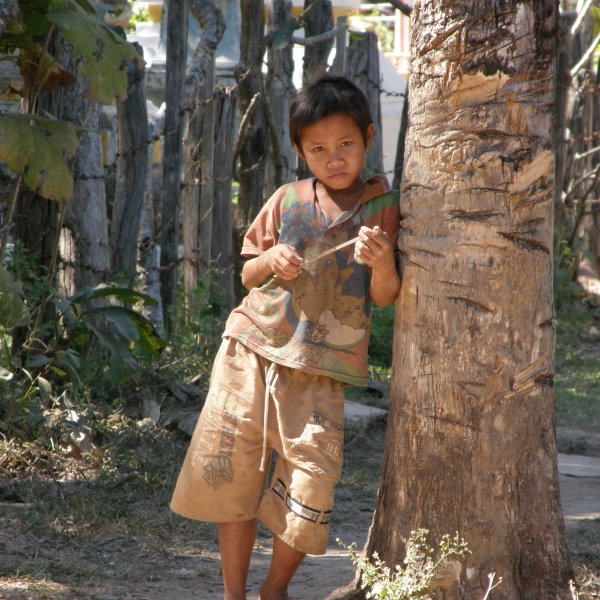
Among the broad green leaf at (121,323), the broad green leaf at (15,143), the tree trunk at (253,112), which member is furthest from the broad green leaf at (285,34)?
the broad green leaf at (15,143)

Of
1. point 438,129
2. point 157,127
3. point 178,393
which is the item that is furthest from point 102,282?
point 438,129

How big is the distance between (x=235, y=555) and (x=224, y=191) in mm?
3502

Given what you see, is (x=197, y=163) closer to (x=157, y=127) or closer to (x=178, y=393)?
(x=157, y=127)

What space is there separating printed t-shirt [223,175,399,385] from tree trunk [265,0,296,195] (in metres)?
3.55

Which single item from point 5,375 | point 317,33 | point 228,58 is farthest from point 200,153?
point 228,58

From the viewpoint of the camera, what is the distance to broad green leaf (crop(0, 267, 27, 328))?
10.4 feet

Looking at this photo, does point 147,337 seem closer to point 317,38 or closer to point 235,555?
point 235,555

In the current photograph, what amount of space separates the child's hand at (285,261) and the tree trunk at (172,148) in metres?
2.74

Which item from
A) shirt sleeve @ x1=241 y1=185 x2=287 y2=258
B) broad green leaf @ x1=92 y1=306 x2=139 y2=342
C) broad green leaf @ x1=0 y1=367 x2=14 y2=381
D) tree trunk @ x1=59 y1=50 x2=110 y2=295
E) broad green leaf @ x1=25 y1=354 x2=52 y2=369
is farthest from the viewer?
tree trunk @ x1=59 y1=50 x2=110 y2=295

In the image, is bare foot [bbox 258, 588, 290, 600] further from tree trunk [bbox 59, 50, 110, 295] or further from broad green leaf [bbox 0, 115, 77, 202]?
tree trunk [bbox 59, 50, 110, 295]

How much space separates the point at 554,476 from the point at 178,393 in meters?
2.61

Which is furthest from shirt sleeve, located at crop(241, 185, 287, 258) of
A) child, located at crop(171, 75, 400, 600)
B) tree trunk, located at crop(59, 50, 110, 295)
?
tree trunk, located at crop(59, 50, 110, 295)

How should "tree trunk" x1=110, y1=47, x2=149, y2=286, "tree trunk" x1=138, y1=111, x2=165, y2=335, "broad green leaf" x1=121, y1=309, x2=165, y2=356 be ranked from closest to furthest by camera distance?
"broad green leaf" x1=121, y1=309, x2=165, y2=356 → "tree trunk" x1=110, y1=47, x2=149, y2=286 → "tree trunk" x1=138, y1=111, x2=165, y2=335

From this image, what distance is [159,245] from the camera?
208 inches
